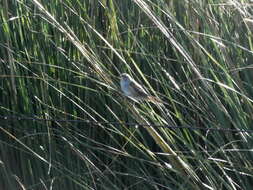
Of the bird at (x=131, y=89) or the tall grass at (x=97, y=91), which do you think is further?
the bird at (x=131, y=89)

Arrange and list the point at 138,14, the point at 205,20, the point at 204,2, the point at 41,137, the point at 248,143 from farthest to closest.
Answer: the point at 138,14 → the point at 41,137 → the point at 204,2 → the point at 205,20 → the point at 248,143

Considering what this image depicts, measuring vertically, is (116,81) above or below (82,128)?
above

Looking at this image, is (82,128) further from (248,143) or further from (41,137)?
(248,143)

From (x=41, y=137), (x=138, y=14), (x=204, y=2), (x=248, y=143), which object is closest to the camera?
(x=248, y=143)

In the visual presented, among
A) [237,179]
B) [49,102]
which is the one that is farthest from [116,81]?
[237,179]

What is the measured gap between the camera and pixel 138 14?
339cm

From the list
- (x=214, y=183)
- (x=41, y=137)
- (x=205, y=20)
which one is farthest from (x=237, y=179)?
(x=41, y=137)

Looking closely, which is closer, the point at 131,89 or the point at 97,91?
the point at 97,91

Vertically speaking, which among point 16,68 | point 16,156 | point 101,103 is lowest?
point 16,156

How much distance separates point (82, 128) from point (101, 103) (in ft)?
0.55

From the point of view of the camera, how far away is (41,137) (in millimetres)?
3176

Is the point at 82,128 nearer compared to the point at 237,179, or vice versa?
the point at 237,179

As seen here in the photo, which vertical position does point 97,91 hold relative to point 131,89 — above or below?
above

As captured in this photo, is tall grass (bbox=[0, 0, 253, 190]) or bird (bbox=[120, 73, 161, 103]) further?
bird (bbox=[120, 73, 161, 103])
